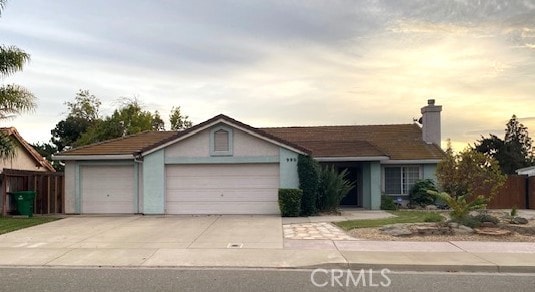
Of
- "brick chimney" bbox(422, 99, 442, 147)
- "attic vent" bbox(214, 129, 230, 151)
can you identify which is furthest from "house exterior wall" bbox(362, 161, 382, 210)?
"attic vent" bbox(214, 129, 230, 151)

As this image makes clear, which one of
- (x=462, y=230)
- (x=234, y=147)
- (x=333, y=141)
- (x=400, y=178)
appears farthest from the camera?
(x=333, y=141)

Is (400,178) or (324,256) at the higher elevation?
(400,178)

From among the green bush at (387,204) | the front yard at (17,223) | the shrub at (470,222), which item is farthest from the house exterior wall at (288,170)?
the front yard at (17,223)

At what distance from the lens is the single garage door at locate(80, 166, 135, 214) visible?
19750mm

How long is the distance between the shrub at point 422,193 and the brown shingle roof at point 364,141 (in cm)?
127

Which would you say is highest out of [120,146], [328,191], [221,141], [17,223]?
[221,141]

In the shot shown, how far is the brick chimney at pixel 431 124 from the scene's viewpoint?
81.2 feet

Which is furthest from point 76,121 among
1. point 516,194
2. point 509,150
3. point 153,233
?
point 509,150

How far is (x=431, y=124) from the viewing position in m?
25.0

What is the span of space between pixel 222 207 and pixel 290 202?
3.02 m

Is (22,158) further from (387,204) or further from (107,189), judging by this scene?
(387,204)

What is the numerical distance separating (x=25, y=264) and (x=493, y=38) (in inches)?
614

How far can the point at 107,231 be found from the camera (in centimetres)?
1391

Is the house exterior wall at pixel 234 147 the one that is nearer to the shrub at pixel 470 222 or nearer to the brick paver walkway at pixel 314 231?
the brick paver walkway at pixel 314 231
